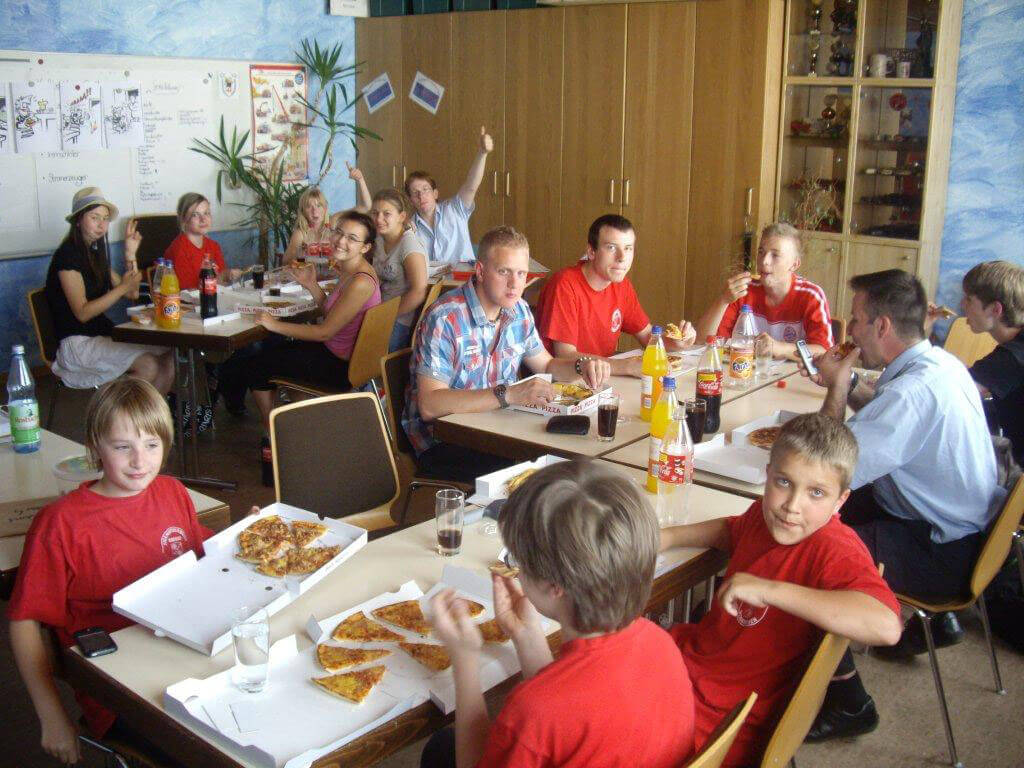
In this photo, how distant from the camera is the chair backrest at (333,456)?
306 cm

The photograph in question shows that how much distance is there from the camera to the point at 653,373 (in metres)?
3.47

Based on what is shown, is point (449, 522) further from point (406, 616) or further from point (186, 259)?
point (186, 259)

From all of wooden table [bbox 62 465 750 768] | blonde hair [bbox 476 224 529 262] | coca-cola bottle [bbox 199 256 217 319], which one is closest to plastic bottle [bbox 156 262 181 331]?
coca-cola bottle [bbox 199 256 217 319]

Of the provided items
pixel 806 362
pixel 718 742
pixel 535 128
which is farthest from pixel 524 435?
pixel 535 128

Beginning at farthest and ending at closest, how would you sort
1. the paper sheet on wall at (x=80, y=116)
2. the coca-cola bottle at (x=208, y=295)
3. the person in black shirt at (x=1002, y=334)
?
the paper sheet on wall at (x=80, y=116) → the coca-cola bottle at (x=208, y=295) → the person in black shirt at (x=1002, y=334)

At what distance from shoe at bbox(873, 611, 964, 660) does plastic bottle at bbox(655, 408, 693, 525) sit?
1258mm

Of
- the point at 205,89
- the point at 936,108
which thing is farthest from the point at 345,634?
the point at 205,89

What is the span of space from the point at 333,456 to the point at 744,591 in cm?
153

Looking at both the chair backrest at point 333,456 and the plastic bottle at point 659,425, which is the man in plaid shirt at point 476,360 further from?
the plastic bottle at point 659,425

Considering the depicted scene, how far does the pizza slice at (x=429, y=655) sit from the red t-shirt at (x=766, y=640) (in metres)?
0.60

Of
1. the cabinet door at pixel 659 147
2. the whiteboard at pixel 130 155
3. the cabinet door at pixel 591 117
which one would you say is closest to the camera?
the whiteboard at pixel 130 155

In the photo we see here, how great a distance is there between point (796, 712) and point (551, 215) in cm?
612

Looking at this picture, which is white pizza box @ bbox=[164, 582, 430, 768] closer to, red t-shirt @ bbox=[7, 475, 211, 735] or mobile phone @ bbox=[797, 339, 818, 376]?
red t-shirt @ bbox=[7, 475, 211, 735]

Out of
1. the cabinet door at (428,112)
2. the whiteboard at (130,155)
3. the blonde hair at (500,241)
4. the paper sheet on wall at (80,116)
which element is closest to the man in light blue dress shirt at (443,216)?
the cabinet door at (428,112)
